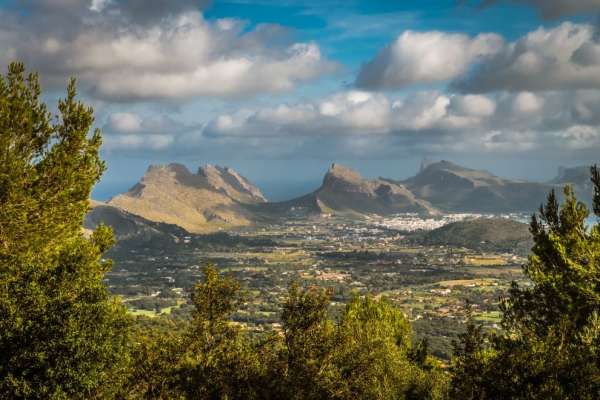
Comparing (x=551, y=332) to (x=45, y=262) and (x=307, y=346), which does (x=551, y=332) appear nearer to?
(x=307, y=346)

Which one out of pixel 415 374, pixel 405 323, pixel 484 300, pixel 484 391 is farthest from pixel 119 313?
pixel 484 300

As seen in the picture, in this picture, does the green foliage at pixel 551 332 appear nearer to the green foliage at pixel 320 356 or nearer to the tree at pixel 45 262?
the green foliage at pixel 320 356

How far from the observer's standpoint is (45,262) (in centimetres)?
2472

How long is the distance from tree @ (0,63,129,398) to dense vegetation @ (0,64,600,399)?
0.20 ft

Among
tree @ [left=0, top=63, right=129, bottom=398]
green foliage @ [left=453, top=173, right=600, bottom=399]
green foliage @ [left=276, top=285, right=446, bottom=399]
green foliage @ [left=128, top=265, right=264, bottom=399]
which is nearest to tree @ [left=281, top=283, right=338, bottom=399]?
green foliage @ [left=276, top=285, right=446, bottom=399]

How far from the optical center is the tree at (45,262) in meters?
22.6

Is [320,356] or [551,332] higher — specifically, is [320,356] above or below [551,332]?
below

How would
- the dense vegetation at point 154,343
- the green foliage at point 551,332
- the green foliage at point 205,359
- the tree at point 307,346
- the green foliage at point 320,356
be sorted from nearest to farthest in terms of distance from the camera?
the green foliage at point 551,332 < the dense vegetation at point 154,343 < the tree at point 307,346 < the green foliage at point 320,356 < the green foliage at point 205,359

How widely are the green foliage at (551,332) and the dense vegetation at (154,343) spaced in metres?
0.07

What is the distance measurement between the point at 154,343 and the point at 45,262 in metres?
11.1

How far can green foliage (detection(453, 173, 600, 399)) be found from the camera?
1841 centimetres

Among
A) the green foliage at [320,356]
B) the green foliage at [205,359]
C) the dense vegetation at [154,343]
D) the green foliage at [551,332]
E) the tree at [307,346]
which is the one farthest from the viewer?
the green foliage at [205,359]

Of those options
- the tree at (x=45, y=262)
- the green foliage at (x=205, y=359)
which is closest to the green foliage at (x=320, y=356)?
the green foliage at (x=205, y=359)

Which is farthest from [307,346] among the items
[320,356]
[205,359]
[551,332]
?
[551,332]
